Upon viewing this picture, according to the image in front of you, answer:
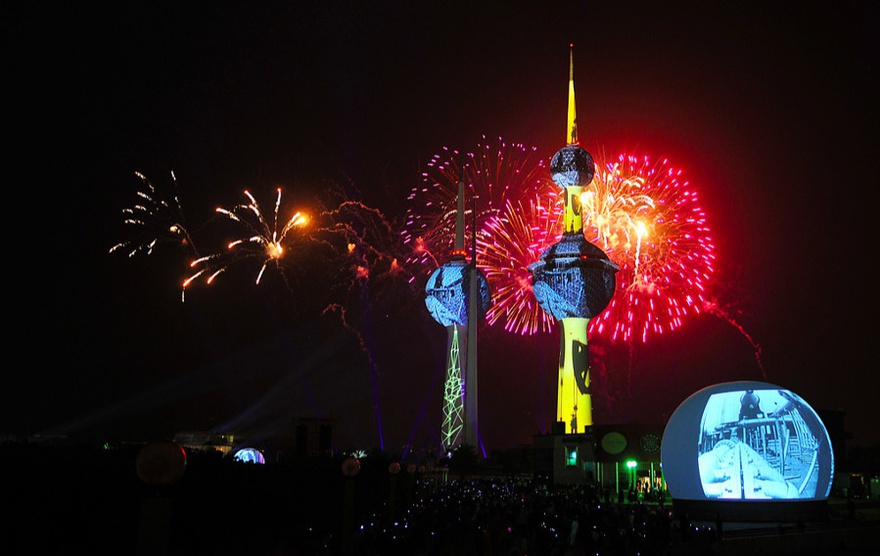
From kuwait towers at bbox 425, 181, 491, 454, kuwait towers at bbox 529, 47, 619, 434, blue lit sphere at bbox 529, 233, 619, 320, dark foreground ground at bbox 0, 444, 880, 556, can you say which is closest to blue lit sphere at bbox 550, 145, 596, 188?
kuwait towers at bbox 529, 47, 619, 434

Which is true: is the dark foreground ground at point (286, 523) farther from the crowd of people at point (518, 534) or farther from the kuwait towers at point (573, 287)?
the kuwait towers at point (573, 287)

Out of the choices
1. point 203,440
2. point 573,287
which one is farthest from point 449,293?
point 203,440

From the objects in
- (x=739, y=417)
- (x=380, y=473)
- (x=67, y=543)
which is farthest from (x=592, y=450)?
(x=67, y=543)

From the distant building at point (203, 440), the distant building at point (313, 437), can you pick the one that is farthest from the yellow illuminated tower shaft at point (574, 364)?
the distant building at point (313, 437)

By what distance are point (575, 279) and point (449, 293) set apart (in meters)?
19.5

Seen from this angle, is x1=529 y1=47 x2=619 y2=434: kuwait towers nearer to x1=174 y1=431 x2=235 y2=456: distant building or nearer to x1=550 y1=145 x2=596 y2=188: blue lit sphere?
x1=550 y1=145 x2=596 y2=188: blue lit sphere

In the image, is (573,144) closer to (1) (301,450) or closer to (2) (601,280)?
(2) (601,280)

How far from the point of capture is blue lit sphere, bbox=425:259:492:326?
4210 inches

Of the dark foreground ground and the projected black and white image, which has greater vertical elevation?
the projected black and white image

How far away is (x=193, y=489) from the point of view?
80.6 feet

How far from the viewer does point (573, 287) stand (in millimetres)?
97125

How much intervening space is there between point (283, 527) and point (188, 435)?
144 feet

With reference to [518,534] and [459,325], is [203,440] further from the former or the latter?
[518,534]

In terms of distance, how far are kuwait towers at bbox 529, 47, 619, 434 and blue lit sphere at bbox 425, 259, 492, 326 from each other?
10486 mm
